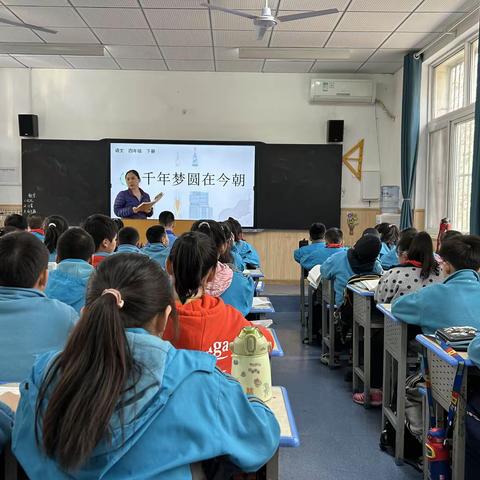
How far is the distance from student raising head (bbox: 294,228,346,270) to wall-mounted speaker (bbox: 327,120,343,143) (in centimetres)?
324

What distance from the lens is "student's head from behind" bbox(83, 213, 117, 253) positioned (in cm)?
354

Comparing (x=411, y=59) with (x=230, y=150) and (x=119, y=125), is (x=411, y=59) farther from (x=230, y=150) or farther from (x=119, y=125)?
(x=119, y=125)

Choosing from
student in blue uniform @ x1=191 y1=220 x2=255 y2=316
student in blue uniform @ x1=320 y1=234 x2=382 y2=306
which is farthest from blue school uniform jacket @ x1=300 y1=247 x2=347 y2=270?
student in blue uniform @ x1=191 y1=220 x2=255 y2=316

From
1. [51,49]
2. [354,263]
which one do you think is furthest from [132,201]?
[354,263]

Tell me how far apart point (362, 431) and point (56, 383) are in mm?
2573

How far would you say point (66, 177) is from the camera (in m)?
8.07

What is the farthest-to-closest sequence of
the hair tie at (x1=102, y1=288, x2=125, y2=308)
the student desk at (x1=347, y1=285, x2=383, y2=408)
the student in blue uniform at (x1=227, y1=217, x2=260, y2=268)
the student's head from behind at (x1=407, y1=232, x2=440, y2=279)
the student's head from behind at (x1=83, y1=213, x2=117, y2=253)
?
1. the student in blue uniform at (x1=227, y1=217, x2=260, y2=268)
2. the student's head from behind at (x1=83, y1=213, x2=117, y2=253)
3. the student desk at (x1=347, y1=285, x2=383, y2=408)
4. the student's head from behind at (x1=407, y1=232, x2=440, y2=279)
5. the hair tie at (x1=102, y1=288, x2=125, y2=308)

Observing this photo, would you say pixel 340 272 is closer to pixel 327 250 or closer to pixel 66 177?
pixel 327 250

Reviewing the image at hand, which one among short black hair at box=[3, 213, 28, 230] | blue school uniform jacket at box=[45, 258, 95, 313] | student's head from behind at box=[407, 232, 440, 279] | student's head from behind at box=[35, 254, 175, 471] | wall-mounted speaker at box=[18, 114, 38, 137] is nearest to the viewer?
student's head from behind at box=[35, 254, 175, 471]

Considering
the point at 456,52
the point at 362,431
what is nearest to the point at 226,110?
the point at 456,52

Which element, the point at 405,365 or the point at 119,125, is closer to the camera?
the point at 405,365

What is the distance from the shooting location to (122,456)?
0.96 m

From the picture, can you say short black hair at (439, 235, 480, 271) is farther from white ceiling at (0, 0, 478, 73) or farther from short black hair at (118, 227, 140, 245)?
white ceiling at (0, 0, 478, 73)

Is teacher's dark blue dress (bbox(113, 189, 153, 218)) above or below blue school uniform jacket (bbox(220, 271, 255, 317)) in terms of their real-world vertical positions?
Result: above
